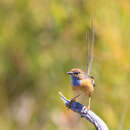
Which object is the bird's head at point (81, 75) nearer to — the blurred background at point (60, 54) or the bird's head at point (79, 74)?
the bird's head at point (79, 74)

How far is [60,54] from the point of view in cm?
464

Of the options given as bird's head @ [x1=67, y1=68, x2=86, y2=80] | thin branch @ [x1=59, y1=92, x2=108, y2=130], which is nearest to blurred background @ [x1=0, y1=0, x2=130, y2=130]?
bird's head @ [x1=67, y1=68, x2=86, y2=80]

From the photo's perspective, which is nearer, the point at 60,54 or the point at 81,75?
the point at 81,75

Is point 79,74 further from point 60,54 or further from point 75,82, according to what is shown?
point 60,54

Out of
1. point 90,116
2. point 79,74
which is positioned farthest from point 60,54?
point 90,116

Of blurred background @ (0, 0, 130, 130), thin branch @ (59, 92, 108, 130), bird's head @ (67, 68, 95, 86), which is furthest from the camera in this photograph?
blurred background @ (0, 0, 130, 130)

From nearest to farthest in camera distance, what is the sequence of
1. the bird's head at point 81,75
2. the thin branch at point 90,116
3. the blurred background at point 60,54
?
the thin branch at point 90,116 → the bird's head at point 81,75 → the blurred background at point 60,54

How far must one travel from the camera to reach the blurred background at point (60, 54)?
4.52m

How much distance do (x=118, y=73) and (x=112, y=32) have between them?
485 mm

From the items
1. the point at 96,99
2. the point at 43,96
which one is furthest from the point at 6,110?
the point at 96,99

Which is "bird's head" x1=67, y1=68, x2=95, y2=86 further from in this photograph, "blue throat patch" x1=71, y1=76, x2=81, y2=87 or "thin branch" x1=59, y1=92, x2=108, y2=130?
"thin branch" x1=59, y1=92, x2=108, y2=130

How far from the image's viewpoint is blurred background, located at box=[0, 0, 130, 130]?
4.52 metres

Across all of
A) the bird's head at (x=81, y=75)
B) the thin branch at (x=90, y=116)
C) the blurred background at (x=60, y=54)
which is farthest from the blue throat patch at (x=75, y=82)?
the blurred background at (x=60, y=54)

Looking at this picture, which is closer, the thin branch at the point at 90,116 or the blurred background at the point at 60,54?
the thin branch at the point at 90,116
